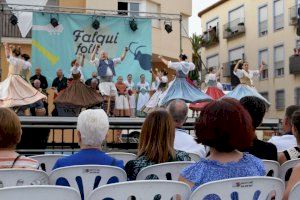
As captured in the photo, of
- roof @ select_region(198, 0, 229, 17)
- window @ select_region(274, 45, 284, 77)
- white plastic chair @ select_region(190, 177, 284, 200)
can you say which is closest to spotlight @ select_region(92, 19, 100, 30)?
white plastic chair @ select_region(190, 177, 284, 200)

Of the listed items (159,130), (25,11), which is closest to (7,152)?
(159,130)

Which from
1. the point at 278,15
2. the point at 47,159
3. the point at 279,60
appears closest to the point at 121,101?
the point at 47,159

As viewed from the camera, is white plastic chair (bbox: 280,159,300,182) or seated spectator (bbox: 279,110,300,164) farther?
seated spectator (bbox: 279,110,300,164)

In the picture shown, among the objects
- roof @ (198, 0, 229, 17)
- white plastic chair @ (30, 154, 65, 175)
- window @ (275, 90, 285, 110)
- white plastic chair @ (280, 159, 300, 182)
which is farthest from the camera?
roof @ (198, 0, 229, 17)

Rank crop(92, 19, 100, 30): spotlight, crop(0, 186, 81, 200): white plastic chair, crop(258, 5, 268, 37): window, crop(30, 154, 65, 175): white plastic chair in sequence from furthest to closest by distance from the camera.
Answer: crop(258, 5, 268, 37): window < crop(92, 19, 100, 30): spotlight < crop(30, 154, 65, 175): white plastic chair < crop(0, 186, 81, 200): white plastic chair

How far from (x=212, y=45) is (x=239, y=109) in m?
40.1

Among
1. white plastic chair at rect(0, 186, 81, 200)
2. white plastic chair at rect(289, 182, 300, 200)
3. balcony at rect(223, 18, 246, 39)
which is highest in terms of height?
balcony at rect(223, 18, 246, 39)

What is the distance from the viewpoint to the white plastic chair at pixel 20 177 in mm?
3025

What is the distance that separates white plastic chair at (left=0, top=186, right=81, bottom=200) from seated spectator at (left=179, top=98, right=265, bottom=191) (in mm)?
702

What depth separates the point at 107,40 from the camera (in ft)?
55.3

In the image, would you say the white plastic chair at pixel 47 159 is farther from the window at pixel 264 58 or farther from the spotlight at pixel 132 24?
the window at pixel 264 58

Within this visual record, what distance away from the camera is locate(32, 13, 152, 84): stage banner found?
1597 cm

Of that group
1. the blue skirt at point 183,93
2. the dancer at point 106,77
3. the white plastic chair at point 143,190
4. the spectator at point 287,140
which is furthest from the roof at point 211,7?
the white plastic chair at point 143,190

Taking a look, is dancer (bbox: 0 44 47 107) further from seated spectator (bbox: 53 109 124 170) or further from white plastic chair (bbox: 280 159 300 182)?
white plastic chair (bbox: 280 159 300 182)
